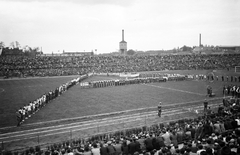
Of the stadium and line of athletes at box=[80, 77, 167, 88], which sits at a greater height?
line of athletes at box=[80, 77, 167, 88]

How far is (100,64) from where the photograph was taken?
70.4 m

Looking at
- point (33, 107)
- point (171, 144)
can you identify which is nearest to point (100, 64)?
point (33, 107)

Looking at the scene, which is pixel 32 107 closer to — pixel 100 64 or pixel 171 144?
pixel 171 144

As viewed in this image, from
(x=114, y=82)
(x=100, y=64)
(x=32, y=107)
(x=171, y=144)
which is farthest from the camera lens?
(x=100, y=64)

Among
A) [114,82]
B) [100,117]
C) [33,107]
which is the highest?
[114,82]

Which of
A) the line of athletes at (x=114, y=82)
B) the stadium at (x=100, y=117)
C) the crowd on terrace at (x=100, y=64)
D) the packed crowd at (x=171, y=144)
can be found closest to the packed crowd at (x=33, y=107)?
the stadium at (x=100, y=117)

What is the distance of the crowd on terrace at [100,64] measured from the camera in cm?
5910

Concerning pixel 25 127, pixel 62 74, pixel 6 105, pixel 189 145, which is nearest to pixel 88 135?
pixel 25 127

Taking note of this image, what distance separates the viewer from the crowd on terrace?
194 ft

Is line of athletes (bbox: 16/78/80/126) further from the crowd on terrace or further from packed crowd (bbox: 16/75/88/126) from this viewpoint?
the crowd on terrace

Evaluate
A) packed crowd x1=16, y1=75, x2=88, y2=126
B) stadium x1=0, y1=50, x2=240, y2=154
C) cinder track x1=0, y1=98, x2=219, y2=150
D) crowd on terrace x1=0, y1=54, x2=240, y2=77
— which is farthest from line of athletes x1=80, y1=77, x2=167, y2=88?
crowd on terrace x1=0, y1=54, x2=240, y2=77

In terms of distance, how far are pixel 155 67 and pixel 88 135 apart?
57.8 m

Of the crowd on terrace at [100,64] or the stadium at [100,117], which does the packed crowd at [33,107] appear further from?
the crowd on terrace at [100,64]

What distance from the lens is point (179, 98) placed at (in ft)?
80.8
